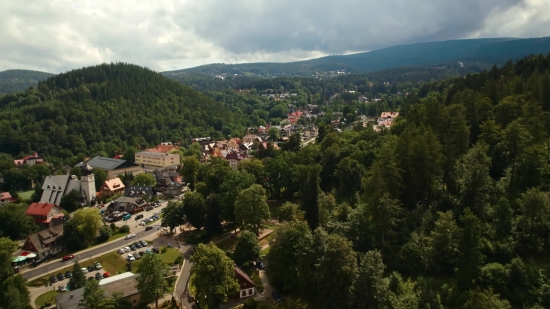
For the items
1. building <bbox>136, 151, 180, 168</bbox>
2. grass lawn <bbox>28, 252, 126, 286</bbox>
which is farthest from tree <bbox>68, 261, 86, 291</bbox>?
building <bbox>136, 151, 180, 168</bbox>

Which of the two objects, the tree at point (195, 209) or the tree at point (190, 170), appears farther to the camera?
the tree at point (190, 170)

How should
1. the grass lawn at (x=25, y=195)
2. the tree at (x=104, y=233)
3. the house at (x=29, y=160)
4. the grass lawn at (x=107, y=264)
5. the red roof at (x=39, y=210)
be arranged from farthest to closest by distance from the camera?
the house at (x=29, y=160) < the grass lawn at (x=25, y=195) < the red roof at (x=39, y=210) < the tree at (x=104, y=233) < the grass lawn at (x=107, y=264)

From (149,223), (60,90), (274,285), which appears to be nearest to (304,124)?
(60,90)

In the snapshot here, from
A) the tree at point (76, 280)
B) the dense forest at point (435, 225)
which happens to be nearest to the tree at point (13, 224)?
the tree at point (76, 280)

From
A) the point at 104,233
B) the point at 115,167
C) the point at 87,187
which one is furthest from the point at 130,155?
the point at 104,233

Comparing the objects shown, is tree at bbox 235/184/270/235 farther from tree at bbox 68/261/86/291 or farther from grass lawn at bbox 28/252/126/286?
tree at bbox 68/261/86/291

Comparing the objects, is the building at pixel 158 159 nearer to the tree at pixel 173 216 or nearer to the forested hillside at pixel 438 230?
the tree at pixel 173 216

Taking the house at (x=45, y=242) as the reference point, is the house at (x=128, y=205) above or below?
below
